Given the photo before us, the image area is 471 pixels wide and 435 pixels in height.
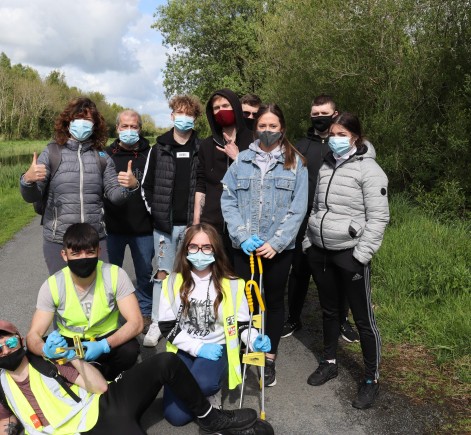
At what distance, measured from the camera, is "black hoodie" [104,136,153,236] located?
177 inches

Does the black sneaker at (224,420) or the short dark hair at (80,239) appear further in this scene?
the short dark hair at (80,239)

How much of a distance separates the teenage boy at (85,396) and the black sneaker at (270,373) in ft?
2.03

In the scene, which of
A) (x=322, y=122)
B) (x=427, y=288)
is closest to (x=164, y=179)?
(x=322, y=122)

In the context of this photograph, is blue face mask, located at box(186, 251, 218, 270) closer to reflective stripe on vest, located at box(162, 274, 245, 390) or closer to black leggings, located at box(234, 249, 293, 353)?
reflective stripe on vest, located at box(162, 274, 245, 390)

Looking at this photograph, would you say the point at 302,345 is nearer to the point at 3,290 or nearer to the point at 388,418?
the point at 388,418

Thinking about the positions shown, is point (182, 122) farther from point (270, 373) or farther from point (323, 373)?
point (323, 373)

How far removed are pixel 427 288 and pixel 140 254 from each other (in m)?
2.94

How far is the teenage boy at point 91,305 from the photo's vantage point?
311 centimetres

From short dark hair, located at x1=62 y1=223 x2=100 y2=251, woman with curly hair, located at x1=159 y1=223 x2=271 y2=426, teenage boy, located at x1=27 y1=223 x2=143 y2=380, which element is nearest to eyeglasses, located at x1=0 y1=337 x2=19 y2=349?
teenage boy, located at x1=27 y1=223 x2=143 y2=380

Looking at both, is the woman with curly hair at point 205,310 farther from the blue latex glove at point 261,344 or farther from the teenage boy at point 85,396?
the teenage boy at point 85,396

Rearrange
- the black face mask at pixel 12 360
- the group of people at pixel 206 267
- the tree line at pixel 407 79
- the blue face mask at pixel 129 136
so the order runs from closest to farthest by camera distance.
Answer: the black face mask at pixel 12 360 < the group of people at pixel 206 267 < the blue face mask at pixel 129 136 < the tree line at pixel 407 79

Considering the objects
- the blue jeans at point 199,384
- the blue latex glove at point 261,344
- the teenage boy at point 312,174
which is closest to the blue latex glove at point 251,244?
the blue latex glove at point 261,344

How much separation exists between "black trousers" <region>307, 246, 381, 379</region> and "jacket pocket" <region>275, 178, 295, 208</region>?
1.48ft

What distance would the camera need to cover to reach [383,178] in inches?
129
